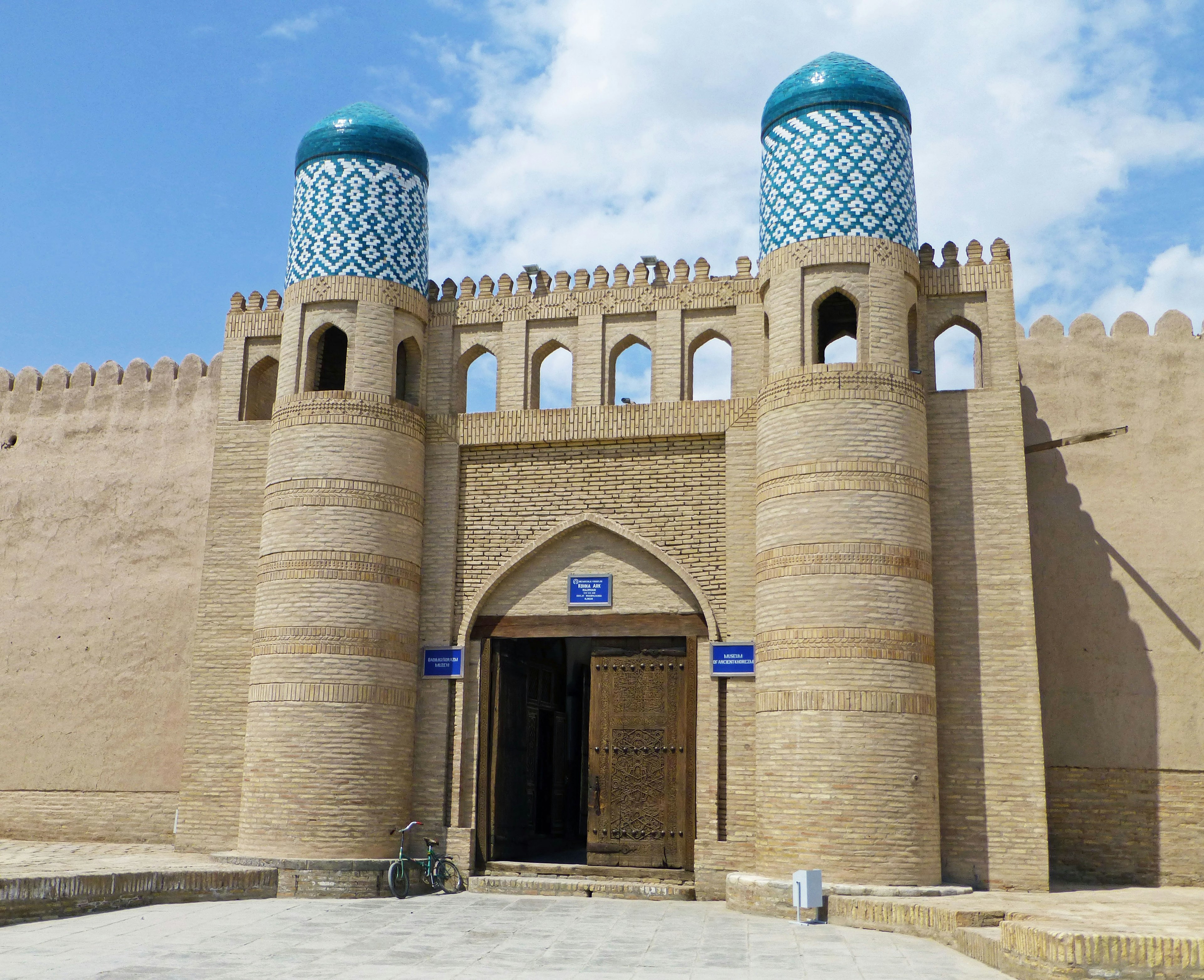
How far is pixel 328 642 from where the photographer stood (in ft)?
33.9

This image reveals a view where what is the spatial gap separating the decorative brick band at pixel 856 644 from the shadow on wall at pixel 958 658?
342 mm

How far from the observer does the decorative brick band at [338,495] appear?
1060 cm

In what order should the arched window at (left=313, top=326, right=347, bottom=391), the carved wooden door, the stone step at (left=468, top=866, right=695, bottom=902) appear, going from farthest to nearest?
1. the arched window at (left=313, top=326, right=347, bottom=391)
2. the carved wooden door
3. the stone step at (left=468, top=866, right=695, bottom=902)

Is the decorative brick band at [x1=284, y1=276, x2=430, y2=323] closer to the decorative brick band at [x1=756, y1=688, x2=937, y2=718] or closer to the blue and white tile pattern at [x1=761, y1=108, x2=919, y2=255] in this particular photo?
the blue and white tile pattern at [x1=761, y1=108, x2=919, y2=255]

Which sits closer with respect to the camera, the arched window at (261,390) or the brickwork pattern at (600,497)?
the brickwork pattern at (600,497)

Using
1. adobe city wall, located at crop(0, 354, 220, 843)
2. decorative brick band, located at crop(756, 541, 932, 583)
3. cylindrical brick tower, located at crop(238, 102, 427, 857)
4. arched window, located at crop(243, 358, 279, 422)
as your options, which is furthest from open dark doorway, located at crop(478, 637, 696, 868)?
adobe city wall, located at crop(0, 354, 220, 843)

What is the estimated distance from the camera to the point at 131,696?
12.5 meters

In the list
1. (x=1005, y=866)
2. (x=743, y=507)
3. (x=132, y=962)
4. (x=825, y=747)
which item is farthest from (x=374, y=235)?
(x=1005, y=866)

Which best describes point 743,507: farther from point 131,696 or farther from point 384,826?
point 131,696

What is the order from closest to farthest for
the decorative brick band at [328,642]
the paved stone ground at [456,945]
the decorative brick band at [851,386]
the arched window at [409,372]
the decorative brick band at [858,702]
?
1. the paved stone ground at [456,945]
2. the decorative brick band at [858,702]
3. the decorative brick band at [851,386]
4. the decorative brick band at [328,642]
5. the arched window at [409,372]

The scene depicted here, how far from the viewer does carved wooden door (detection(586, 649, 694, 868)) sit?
10.1 metres

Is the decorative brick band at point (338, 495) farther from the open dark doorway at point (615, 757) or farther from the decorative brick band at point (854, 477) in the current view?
the decorative brick band at point (854, 477)

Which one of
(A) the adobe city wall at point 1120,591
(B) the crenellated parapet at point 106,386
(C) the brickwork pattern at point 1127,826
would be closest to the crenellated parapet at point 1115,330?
(A) the adobe city wall at point 1120,591

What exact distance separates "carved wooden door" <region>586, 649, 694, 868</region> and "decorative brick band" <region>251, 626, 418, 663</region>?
1808 mm
